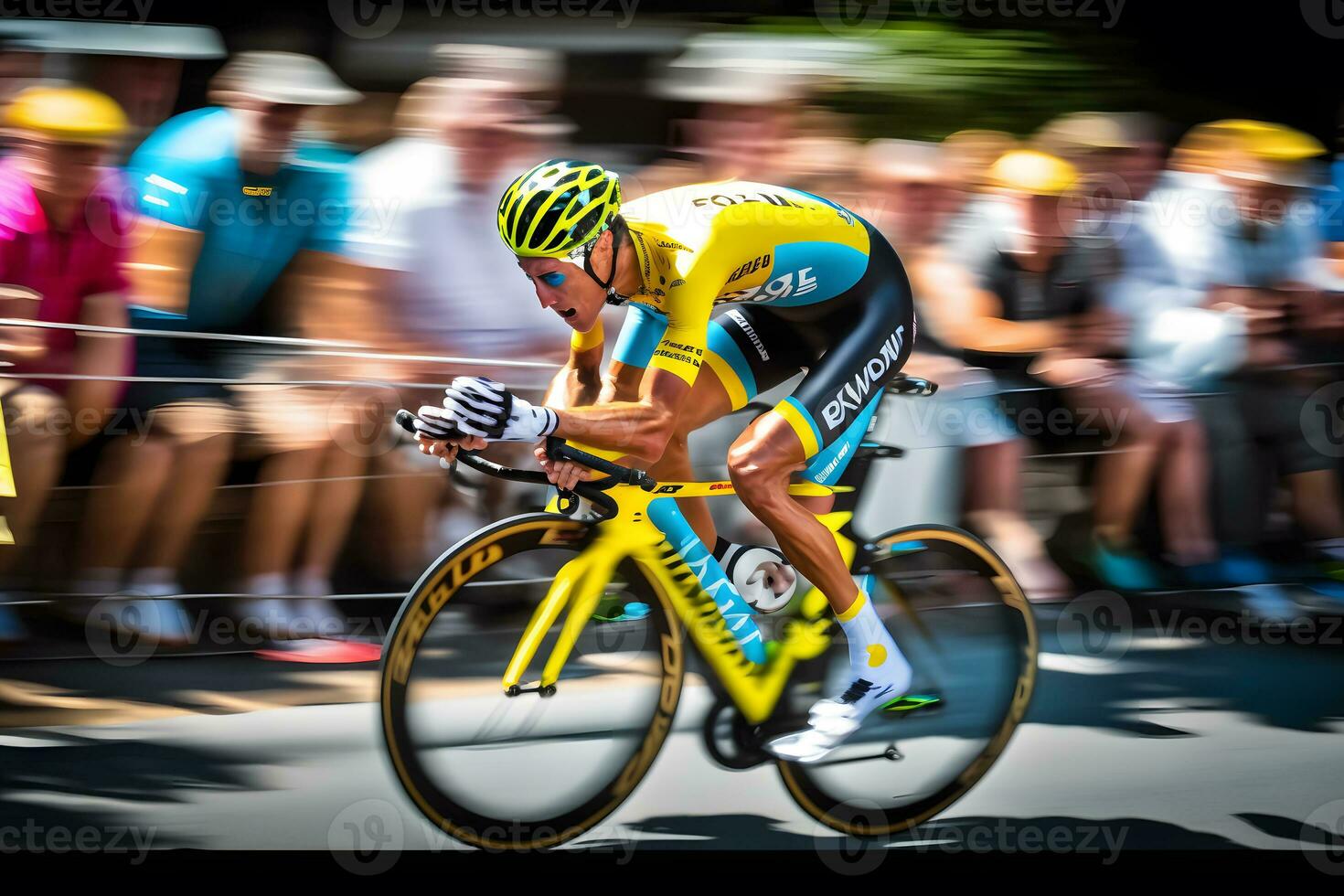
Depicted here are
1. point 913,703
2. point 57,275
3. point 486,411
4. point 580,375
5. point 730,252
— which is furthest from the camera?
point 913,703

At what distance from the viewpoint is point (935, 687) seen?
338 centimetres

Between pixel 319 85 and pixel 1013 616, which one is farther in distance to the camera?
pixel 1013 616

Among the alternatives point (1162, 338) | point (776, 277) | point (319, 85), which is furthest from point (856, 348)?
point (319, 85)

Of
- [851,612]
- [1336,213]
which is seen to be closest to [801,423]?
[851,612]

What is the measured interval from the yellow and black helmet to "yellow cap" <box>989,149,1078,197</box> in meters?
1.04

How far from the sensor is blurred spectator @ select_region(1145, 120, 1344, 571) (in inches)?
127

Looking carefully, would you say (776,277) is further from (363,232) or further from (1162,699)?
(1162,699)

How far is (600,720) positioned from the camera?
3.19 metres

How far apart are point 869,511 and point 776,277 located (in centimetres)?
69

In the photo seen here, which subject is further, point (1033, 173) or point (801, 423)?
point (1033, 173)

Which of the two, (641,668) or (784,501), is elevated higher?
(784,501)

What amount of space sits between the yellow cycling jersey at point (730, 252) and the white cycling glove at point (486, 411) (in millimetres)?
353

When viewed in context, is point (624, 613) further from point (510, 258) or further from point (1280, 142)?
point (1280, 142)

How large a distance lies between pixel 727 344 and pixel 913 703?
107 centimetres
